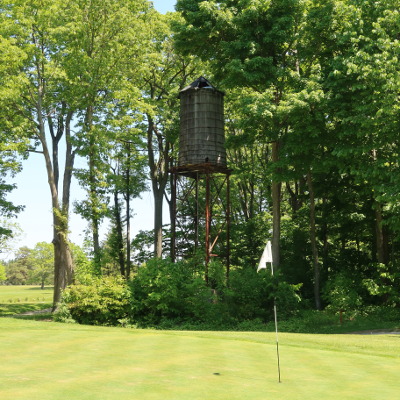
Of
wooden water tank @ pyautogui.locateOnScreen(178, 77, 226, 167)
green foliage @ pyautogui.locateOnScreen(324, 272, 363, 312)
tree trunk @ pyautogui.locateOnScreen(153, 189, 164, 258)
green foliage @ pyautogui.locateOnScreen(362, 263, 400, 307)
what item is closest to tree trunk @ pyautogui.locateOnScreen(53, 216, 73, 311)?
tree trunk @ pyautogui.locateOnScreen(153, 189, 164, 258)

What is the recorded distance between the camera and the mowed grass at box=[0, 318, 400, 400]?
21.2 feet

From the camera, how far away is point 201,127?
82.5 feet

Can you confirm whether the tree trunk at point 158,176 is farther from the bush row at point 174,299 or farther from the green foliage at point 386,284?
the green foliage at point 386,284

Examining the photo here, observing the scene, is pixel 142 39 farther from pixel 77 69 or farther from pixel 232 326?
pixel 232 326

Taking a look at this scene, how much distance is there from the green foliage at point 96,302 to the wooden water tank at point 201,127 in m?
7.14

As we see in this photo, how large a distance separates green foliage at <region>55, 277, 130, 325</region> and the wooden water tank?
23.4ft

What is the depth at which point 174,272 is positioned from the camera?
22.7 meters

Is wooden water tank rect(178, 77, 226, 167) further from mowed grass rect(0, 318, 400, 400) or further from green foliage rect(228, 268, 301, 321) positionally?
mowed grass rect(0, 318, 400, 400)

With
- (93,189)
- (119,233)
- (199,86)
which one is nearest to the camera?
(199,86)

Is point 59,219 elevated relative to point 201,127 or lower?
lower

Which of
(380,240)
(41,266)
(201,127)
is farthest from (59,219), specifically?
(41,266)

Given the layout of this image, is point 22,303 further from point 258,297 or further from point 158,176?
point 258,297

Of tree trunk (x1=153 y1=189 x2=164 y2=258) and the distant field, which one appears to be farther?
the distant field

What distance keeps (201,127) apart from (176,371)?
60.4ft
